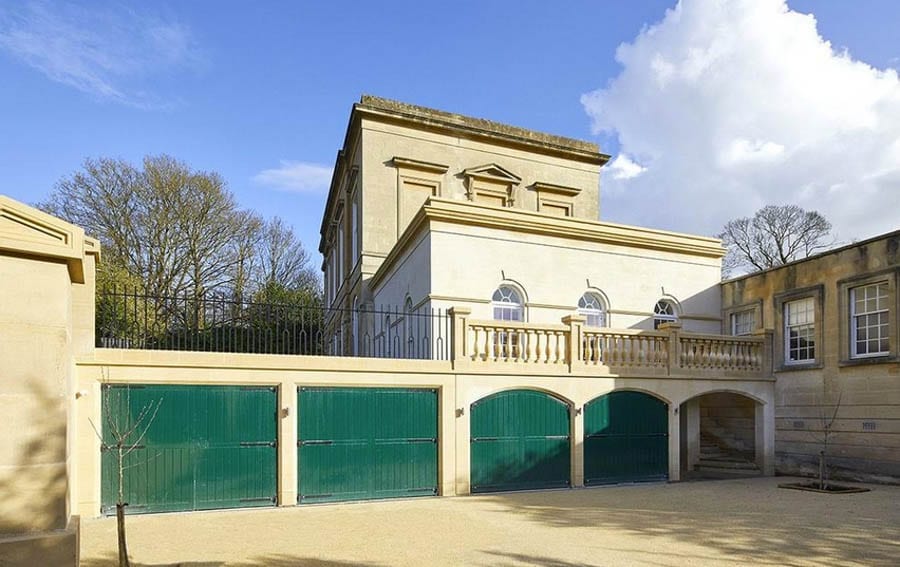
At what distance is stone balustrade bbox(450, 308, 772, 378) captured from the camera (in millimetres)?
14102

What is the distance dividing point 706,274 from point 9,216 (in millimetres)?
17702

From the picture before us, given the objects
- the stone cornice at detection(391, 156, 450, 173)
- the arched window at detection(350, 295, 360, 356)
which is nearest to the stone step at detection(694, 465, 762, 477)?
the stone cornice at detection(391, 156, 450, 173)

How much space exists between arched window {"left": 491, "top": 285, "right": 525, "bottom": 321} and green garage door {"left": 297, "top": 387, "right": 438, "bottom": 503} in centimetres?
398

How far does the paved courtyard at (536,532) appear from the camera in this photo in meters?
8.02

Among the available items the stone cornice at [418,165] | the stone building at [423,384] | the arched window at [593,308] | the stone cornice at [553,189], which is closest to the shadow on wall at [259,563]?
the stone building at [423,384]

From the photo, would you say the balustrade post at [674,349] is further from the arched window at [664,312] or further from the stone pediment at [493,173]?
the stone pediment at [493,173]

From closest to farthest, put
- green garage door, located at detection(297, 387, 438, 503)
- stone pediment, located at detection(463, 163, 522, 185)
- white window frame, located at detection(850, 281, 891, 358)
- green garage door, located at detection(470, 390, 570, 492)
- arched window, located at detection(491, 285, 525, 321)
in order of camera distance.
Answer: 1. green garage door, located at detection(297, 387, 438, 503)
2. green garage door, located at detection(470, 390, 570, 492)
3. white window frame, located at detection(850, 281, 891, 358)
4. arched window, located at detection(491, 285, 525, 321)
5. stone pediment, located at detection(463, 163, 522, 185)

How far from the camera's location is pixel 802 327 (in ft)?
55.1

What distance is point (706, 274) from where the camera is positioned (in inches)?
762

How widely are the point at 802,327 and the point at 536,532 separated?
10.8 meters

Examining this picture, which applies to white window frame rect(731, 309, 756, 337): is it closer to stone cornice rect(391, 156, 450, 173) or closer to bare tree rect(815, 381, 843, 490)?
bare tree rect(815, 381, 843, 490)

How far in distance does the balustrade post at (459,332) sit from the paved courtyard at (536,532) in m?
2.86

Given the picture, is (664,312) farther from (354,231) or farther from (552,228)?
(354,231)

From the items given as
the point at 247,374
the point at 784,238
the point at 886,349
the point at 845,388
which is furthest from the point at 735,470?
the point at 784,238
